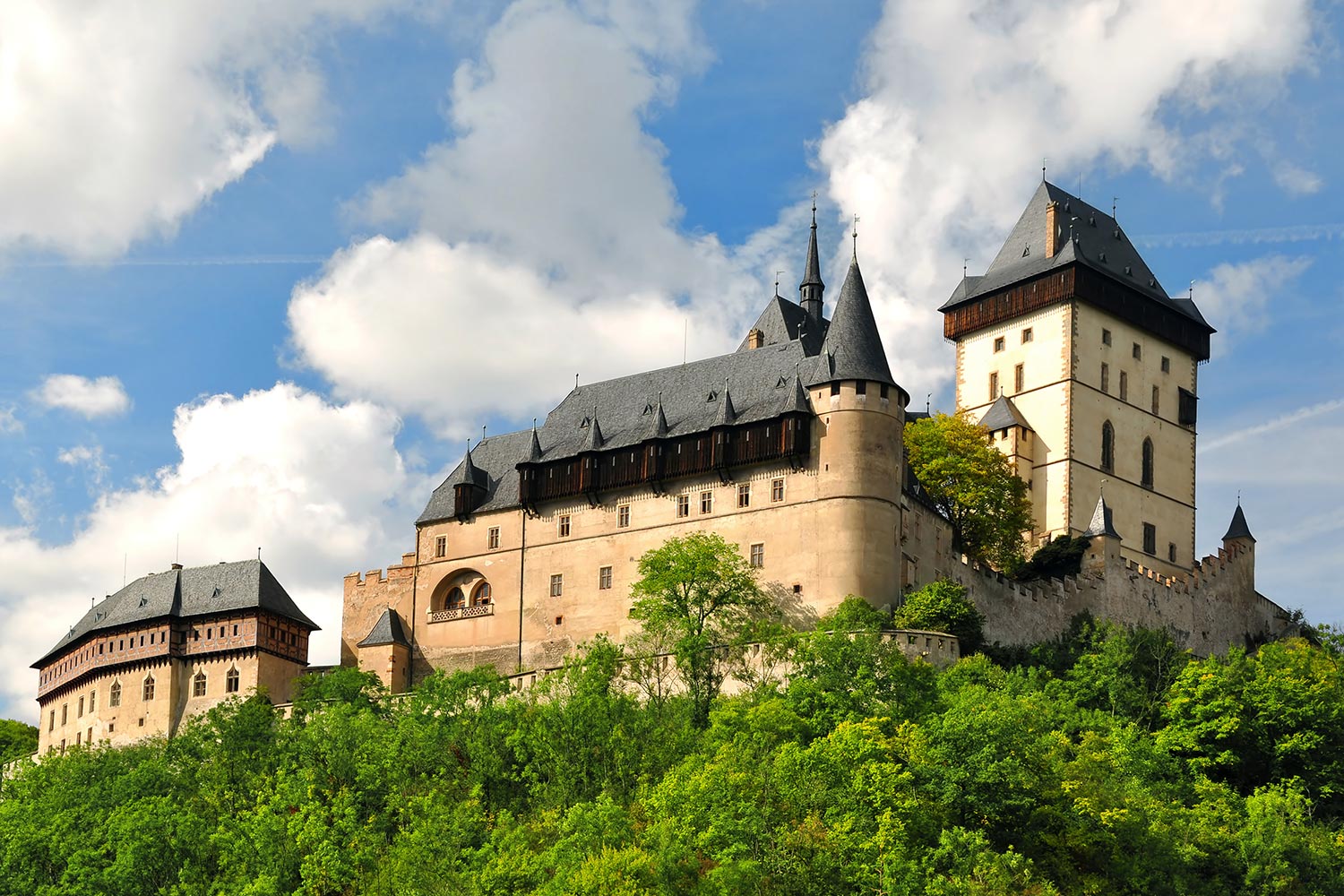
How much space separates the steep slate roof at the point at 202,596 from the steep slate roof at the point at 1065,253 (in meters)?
26.4

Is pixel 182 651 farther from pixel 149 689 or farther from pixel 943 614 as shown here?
pixel 943 614

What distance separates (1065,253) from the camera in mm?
78875

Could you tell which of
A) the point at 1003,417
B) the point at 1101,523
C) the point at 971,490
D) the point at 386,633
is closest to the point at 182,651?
the point at 386,633

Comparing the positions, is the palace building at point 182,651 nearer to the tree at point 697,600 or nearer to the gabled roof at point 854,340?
the tree at point 697,600

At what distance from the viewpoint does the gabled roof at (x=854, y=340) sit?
64750 mm

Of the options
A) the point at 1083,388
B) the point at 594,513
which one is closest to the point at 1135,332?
the point at 1083,388

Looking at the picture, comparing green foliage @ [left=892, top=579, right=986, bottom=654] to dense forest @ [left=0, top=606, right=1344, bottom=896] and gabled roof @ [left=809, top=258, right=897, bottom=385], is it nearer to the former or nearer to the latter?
dense forest @ [left=0, top=606, right=1344, bottom=896]

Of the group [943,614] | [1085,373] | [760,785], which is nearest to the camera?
[760,785]

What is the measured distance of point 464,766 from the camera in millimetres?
60375

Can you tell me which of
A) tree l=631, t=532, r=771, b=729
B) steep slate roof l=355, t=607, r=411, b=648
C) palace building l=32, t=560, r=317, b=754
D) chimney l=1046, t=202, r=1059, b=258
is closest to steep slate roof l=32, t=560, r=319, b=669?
palace building l=32, t=560, r=317, b=754

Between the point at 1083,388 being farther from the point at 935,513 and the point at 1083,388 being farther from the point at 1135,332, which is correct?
the point at 935,513

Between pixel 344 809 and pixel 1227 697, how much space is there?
23.2 m

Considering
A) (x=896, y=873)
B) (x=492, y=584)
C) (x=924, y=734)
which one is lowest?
(x=896, y=873)

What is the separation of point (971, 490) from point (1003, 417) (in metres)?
5.99
